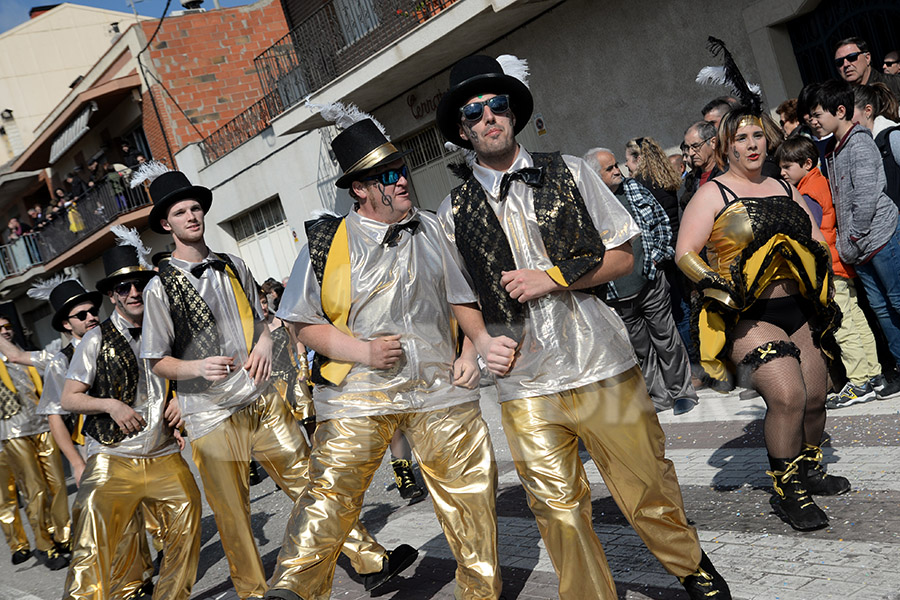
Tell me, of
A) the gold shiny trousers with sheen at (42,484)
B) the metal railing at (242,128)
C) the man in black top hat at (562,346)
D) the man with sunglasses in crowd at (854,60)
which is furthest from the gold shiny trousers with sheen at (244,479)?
the metal railing at (242,128)

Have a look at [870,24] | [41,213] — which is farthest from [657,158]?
[41,213]

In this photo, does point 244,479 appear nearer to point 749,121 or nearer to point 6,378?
point 749,121

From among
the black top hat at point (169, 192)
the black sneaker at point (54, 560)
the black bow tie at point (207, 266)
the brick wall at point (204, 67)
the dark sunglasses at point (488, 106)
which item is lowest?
the black sneaker at point (54, 560)

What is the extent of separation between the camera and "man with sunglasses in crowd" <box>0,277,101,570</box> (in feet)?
24.5

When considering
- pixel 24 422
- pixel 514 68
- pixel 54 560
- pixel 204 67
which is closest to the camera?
pixel 514 68

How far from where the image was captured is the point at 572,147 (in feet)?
42.5

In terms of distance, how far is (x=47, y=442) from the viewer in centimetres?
890

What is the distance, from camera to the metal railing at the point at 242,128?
19.8 meters

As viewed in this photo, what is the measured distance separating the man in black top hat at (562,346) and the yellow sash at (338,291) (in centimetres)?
77

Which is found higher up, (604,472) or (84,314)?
(84,314)

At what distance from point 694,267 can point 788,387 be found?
691 mm

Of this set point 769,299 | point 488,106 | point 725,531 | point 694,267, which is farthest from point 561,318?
point 725,531

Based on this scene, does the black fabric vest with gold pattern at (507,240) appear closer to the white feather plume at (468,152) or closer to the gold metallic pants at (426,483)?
the white feather plume at (468,152)

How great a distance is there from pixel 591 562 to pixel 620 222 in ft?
4.18
